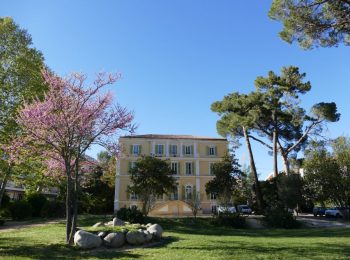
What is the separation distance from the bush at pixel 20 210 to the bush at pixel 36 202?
7.06 ft

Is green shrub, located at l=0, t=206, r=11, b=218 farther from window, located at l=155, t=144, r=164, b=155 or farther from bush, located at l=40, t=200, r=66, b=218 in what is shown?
window, located at l=155, t=144, r=164, b=155

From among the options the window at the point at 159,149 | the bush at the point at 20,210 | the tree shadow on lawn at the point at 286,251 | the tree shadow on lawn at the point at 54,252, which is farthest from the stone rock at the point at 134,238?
the window at the point at 159,149

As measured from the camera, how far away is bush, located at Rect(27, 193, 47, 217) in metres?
36.2

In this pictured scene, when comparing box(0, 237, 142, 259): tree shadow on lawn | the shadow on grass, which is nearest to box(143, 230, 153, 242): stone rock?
the shadow on grass

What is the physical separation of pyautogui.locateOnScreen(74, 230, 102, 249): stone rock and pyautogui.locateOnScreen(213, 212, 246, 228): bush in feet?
51.9

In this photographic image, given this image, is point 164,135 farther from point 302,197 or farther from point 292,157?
point 302,197

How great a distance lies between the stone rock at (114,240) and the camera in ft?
40.1

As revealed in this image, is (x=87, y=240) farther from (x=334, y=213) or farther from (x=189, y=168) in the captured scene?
(x=189, y=168)

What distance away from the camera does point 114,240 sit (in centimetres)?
1225

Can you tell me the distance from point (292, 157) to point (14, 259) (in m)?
38.0

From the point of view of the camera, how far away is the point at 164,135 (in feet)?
177

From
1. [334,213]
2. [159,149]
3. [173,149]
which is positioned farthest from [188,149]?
[334,213]

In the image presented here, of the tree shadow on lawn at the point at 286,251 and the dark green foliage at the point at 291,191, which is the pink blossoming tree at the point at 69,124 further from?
the dark green foliage at the point at 291,191

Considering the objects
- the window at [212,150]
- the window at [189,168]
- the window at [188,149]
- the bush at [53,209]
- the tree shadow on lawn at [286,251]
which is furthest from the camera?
the window at [212,150]
